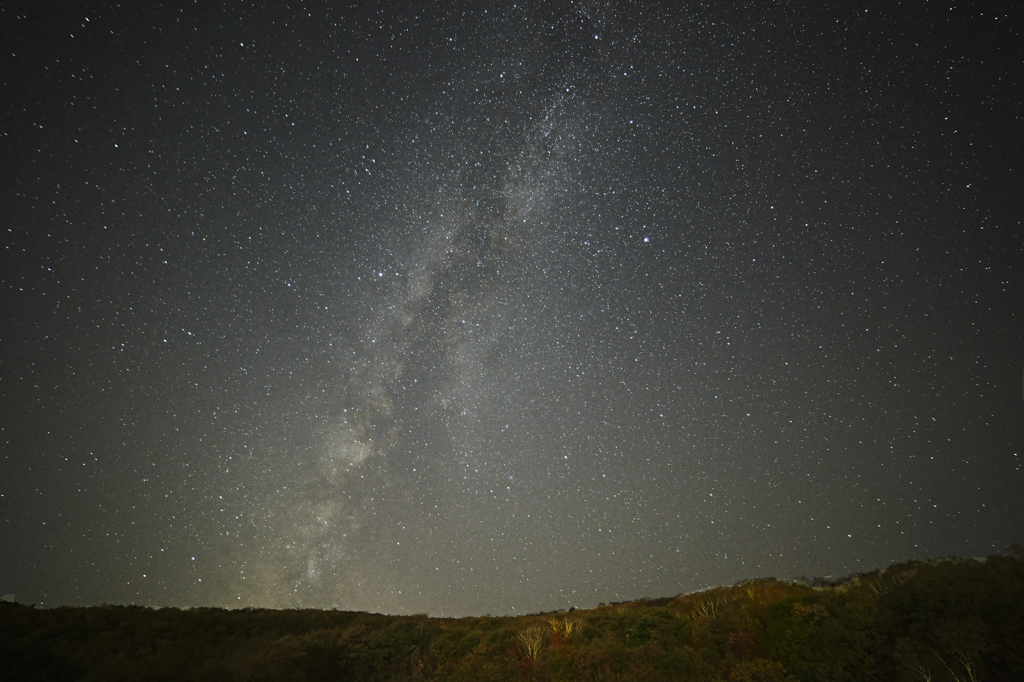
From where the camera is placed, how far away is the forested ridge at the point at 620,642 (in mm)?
12281

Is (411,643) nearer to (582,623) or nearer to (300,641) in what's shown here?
(300,641)

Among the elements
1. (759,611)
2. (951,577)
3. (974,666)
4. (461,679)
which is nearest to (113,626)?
(461,679)

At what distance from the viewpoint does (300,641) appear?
1720 cm

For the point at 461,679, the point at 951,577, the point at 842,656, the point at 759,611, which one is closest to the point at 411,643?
the point at 461,679

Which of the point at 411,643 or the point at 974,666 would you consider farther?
the point at 411,643

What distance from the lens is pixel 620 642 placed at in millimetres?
17016

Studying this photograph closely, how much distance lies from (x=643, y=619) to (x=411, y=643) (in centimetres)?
1037

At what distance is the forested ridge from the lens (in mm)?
12281

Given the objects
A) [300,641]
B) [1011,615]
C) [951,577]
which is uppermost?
[300,641]

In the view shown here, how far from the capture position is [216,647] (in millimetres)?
16344

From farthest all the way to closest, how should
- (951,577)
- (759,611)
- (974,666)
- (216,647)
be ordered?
(759,611) → (216,647) → (951,577) → (974,666)

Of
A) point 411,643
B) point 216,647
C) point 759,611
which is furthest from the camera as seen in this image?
point 411,643

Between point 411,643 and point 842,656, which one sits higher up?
point 411,643

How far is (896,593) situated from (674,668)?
26.7 ft
